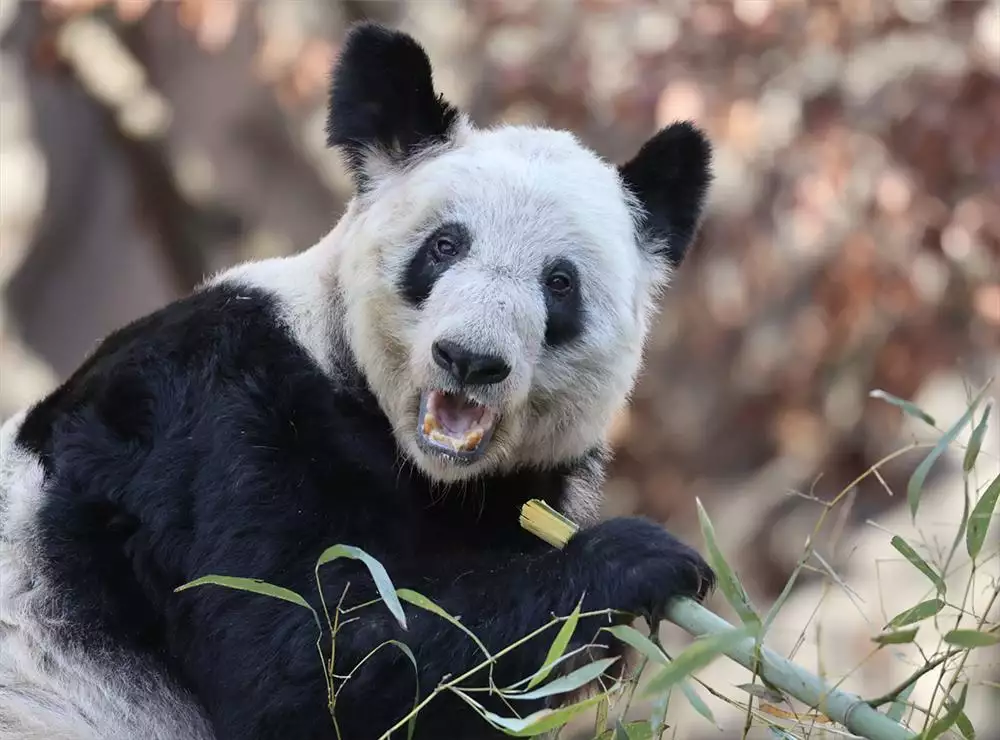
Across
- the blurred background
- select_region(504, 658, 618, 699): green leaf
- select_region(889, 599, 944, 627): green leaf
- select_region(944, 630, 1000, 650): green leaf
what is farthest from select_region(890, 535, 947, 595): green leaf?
the blurred background

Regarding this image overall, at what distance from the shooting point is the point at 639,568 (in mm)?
2859

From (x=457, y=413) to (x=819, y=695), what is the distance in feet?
3.95

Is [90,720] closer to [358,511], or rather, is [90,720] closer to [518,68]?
[358,511]

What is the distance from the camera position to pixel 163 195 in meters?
9.65

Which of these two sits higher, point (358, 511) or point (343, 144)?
point (343, 144)

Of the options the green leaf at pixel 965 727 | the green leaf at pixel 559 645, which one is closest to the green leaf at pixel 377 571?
the green leaf at pixel 559 645

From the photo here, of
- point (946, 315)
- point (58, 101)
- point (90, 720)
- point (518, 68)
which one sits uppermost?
point (58, 101)

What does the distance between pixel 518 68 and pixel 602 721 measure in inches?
226

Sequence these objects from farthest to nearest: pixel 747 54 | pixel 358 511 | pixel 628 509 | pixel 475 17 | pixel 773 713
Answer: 1. pixel 628 509
2. pixel 475 17
3. pixel 747 54
4. pixel 358 511
5. pixel 773 713

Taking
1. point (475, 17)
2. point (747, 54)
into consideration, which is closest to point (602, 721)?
point (747, 54)

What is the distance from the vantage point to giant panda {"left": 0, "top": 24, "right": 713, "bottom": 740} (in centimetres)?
296

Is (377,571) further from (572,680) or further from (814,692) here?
(814,692)

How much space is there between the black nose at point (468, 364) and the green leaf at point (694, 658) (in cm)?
93

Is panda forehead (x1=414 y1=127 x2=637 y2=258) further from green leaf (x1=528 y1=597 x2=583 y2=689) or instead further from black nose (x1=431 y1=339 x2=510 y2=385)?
green leaf (x1=528 y1=597 x2=583 y2=689)
